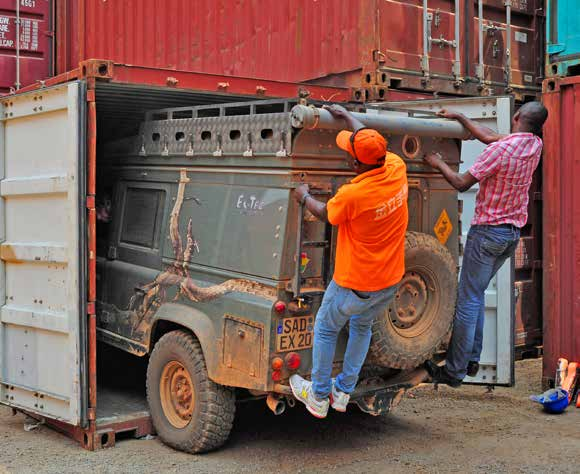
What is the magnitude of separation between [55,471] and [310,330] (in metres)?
2.07

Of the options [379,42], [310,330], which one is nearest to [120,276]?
[310,330]

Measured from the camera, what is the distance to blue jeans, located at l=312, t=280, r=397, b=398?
4.93m

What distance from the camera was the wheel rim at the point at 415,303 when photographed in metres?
5.48

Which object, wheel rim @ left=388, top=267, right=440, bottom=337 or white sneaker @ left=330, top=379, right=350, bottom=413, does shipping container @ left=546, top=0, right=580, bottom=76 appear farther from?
white sneaker @ left=330, top=379, right=350, bottom=413

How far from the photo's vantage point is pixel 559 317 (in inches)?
300

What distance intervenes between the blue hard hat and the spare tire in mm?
1828

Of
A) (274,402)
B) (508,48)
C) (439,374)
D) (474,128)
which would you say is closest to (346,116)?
(474,128)

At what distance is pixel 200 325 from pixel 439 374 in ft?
6.20

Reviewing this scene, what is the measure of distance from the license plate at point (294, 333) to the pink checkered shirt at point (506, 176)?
1596 mm

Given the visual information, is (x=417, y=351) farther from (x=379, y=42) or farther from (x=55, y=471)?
(x=379, y=42)

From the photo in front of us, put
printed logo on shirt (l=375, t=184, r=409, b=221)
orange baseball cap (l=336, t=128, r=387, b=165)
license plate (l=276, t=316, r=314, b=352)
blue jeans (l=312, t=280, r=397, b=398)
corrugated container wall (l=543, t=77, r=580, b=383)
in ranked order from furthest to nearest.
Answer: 1. corrugated container wall (l=543, t=77, r=580, b=383)
2. license plate (l=276, t=316, r=314, b=352)
3. blue jeans (l=312, t=280, r=397, b=398)
4. printed logo on shirt (l=375, t=184, r=409, b=221)
5. orange baseball cap (l=336, t=128, r=387, b=165)

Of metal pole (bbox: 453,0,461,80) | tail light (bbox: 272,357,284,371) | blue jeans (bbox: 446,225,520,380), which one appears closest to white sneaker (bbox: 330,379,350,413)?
tail light (bbox: 272,357,284,371)

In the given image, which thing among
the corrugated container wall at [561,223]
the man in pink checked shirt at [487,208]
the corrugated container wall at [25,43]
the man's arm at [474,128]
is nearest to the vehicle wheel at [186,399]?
the man in pink checked shirt at [487,208]

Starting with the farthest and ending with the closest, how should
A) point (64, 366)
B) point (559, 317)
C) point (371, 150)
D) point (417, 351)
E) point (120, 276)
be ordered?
point (559, 317)
point (120, 276)
point (64, 366)
point (417, 351)
point (371, 150)
